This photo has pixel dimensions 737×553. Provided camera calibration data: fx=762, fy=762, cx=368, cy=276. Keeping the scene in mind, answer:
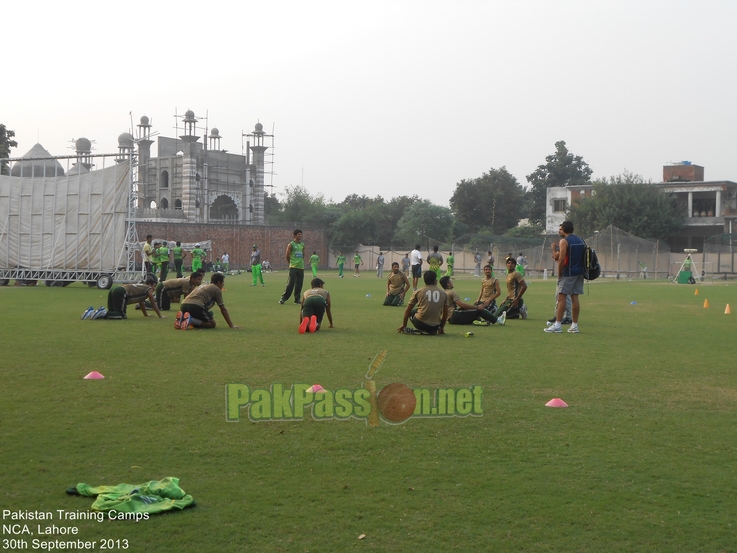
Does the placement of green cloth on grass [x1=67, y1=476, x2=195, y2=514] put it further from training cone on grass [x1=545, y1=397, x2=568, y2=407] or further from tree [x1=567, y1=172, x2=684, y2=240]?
tree [x1=567, y1=172, x2=684, y2=240]

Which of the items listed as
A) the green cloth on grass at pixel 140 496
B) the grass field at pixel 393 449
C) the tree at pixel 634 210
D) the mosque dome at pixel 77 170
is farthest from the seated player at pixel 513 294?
the tree at pixel 634 210

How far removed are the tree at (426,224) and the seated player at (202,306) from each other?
6471 cm

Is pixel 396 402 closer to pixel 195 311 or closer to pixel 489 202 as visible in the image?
pixel 195 311

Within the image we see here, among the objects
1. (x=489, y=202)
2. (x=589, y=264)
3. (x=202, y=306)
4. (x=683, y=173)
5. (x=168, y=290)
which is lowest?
(x=202, y=306)

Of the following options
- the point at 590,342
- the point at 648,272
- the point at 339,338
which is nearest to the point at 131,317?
the point at 339,338

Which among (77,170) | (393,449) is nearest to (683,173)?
(77,170)

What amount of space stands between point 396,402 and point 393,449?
1541mm

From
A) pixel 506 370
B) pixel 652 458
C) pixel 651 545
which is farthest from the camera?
pixel 506 370

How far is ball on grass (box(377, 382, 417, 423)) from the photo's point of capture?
707 centimetres

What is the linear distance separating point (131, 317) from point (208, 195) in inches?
2750

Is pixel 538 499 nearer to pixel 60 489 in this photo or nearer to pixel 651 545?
pixel 651 545

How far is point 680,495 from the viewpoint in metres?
4.93

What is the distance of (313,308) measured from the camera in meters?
13.9

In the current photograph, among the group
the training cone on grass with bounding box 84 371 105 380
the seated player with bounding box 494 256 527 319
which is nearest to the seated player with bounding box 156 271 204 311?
the seated player with bounding box 494 256 527 319
